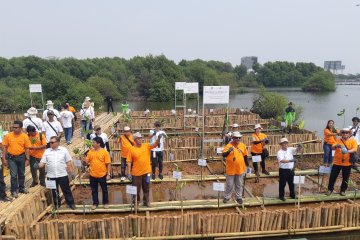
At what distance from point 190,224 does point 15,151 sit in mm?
4125

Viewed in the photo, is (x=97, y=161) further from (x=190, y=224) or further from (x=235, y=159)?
(x=235, y=159)

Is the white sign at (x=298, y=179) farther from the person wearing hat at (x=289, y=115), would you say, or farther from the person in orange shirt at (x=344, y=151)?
the person wearing hat at (x=289, y=115)

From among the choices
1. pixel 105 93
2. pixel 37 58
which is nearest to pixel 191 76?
pixel 105 93

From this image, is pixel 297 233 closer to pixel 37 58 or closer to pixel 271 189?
pixel 271 189

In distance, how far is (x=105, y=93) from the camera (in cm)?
4900

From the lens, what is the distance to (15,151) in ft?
22.5

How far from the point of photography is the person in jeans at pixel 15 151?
6.81 meters

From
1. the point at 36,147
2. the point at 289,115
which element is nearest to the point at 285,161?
the point at 36,147

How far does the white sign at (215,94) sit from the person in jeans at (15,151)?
541 cm

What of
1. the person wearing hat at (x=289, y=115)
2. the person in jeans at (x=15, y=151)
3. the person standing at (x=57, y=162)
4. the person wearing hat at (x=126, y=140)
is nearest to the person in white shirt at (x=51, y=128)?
the person in jeans at (x=15, y=151)

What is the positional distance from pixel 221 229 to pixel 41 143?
4620 millimetres

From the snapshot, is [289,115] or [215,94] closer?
[215,94]

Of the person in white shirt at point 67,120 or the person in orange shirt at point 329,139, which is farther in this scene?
the person in white shirt at point 67,120

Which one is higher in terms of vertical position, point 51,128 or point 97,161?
point 51,128
